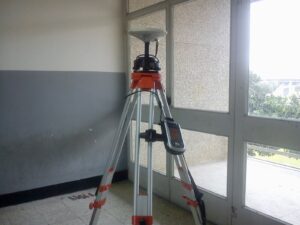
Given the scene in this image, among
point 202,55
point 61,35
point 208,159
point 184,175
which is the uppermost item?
point 61,35

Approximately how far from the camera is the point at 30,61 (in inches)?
106

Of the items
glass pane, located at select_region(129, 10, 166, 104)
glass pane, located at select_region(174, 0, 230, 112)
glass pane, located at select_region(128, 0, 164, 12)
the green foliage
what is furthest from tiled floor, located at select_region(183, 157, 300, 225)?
glass pane, located at select_region(128, 0, 164, 12)

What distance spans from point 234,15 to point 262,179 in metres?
1.21

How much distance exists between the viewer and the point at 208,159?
251cm

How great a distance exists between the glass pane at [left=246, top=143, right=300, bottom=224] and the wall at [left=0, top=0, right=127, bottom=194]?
160 centimetres

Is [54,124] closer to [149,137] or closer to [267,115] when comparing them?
[149,137]

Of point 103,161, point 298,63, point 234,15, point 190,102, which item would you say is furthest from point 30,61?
point 298,63

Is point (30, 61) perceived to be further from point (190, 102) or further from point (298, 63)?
point (298, 63)

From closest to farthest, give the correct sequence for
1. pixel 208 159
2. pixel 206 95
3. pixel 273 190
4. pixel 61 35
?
pixel 273 190 → pixel 206 95 → pixel 208 159 → pixel 61 35

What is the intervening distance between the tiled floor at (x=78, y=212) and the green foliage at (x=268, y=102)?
106cm

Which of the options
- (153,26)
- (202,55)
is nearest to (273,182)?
(202,55)

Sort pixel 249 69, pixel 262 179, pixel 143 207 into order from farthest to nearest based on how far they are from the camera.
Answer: pixel 262 179 → pixel 249 69 → pixel 143 207

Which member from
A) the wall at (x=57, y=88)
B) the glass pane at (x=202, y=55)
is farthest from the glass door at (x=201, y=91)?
the wall at (x=57, y=88)

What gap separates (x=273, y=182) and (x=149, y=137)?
1.26 meters
